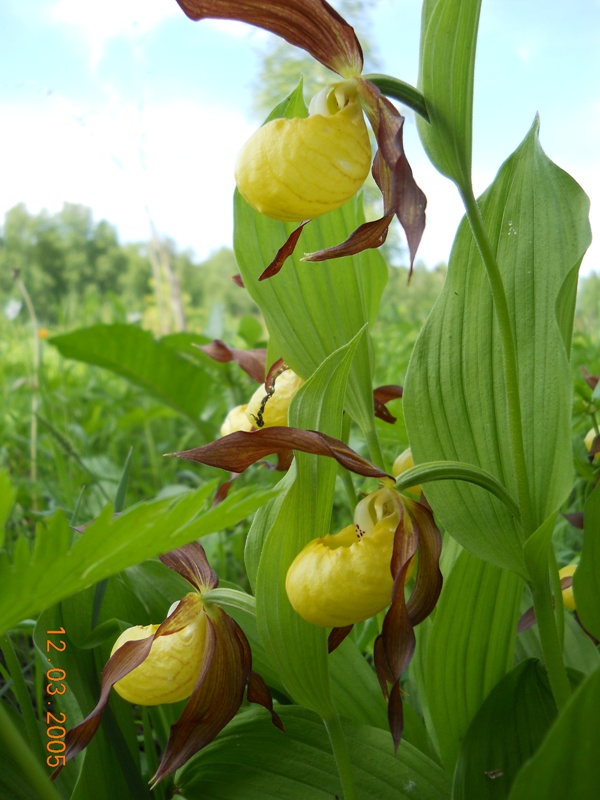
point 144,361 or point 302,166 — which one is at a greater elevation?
point 302,166

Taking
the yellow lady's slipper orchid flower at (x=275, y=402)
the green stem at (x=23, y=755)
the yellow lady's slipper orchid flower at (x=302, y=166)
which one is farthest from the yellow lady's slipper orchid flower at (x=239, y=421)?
the green stem at (x=23, y=755)

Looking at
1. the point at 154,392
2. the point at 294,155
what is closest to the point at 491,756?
the point at 294,155

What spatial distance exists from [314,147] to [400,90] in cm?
11

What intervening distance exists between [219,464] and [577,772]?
37 cm

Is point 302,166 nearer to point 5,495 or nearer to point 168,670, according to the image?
point 5,495

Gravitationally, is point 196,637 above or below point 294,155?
below

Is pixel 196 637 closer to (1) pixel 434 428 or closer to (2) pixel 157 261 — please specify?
(1) pixel 434 428

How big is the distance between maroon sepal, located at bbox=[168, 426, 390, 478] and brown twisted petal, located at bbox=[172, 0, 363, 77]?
1.32ft

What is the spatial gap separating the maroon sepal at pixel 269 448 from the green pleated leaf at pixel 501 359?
172 mm

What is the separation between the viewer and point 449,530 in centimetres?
74

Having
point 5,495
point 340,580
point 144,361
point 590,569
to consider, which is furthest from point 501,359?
point 144,361

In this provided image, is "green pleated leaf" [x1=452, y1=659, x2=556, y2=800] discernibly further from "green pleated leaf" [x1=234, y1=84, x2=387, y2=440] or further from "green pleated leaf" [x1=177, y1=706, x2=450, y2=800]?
"green pleated leaf" [x1=234, y1=84, x2=387, y2=440]

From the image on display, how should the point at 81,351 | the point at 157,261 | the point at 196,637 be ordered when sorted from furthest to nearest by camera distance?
the point at 157,261
the point at 81,351
the point at 196,637

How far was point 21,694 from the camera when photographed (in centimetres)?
71
